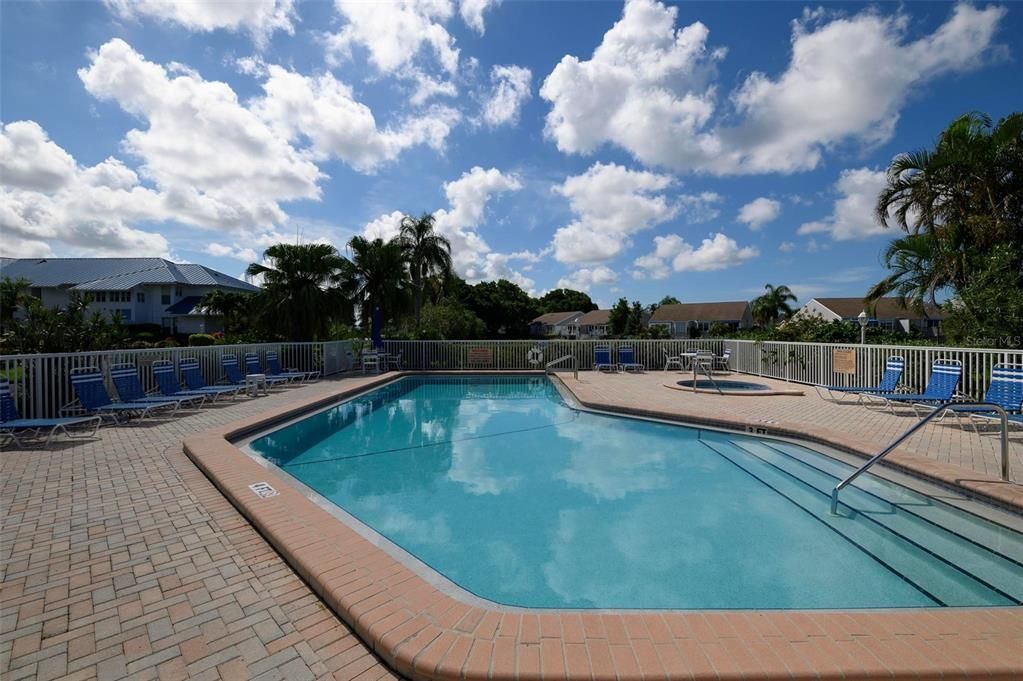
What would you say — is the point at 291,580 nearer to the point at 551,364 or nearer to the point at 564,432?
the point at 564,432

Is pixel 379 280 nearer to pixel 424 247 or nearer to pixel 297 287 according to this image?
pixel 297 287

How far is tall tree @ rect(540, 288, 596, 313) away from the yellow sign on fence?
72600 millimetres

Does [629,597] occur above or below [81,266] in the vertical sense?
below

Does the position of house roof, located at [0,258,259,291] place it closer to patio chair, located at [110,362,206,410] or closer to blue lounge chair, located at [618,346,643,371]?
blue lounge chair, located at [618,346,643,371]

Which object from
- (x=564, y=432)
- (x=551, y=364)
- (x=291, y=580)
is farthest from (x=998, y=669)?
(x=551, y=364)

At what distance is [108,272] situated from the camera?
4306 centimetres

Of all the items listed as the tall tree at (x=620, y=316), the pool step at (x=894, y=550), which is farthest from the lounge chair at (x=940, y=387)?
the tall tree at (x=620, y=316)

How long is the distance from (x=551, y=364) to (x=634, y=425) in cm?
903

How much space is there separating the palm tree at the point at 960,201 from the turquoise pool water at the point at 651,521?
34.4ft

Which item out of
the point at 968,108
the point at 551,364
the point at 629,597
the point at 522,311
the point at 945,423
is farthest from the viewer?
the point at 522,311

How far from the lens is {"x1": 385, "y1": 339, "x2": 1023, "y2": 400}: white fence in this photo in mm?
8734

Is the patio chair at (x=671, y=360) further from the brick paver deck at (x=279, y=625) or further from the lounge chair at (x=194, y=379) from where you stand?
the brick paver deck at (x=279, y=625)

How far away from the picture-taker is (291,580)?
2.99 meters

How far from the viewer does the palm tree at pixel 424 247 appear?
29.5 m
